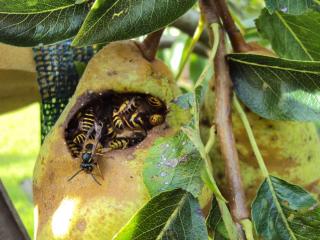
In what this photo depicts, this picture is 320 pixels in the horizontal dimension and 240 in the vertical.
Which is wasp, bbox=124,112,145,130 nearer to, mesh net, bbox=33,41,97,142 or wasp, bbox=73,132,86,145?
wasp, bbox=73,132,86,145

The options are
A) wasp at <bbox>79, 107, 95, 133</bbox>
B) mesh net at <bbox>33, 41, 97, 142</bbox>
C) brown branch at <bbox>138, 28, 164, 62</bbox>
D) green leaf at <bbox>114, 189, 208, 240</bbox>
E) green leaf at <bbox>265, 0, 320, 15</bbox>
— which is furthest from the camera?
mesh net at <bbox>33, 41, 97, 142</bbox>

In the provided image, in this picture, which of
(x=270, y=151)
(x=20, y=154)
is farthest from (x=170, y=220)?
(x=20, y=154)

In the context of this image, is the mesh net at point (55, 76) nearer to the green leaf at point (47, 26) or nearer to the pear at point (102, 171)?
the pear at point (102, 171)

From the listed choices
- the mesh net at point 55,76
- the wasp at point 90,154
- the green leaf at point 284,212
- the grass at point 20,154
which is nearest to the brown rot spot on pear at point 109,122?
the wasp at point 90,154

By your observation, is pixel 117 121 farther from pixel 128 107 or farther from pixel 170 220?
pixel 170 220

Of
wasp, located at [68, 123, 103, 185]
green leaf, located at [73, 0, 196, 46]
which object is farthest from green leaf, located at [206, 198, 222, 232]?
green leaf, located at [73, 0, 196, 46]

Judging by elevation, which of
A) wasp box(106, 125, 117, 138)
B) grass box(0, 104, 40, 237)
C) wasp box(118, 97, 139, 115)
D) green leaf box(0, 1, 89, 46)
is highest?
green leaf box(0, 1, 89, 46)

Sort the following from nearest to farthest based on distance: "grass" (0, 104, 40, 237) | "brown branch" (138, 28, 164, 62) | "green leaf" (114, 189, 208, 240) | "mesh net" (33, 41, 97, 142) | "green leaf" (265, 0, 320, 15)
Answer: "green leaf" (114, 189, 208, 240), "green leaf" (265, 0, 320, 15), "brown branch" (138, 28, 164, 62), "mesh net" (33, 41, 97, 142), "grass" (0, 104, 40, 237)
